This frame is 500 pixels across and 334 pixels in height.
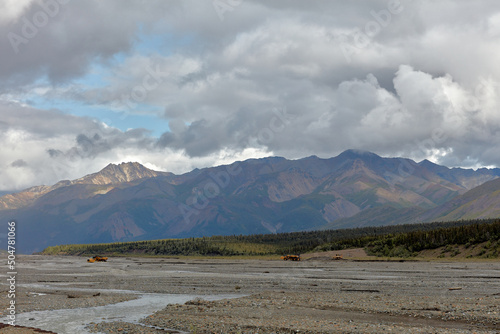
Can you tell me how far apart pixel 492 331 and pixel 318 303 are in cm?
1205

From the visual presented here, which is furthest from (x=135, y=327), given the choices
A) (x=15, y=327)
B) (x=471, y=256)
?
(x=471, y=256)

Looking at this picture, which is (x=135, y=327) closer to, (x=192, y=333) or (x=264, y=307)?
(x=192, y=333)

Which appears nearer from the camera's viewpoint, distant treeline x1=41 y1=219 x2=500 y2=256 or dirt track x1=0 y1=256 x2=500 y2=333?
dirt track x1=0 y1=256 x2=500 y2=333

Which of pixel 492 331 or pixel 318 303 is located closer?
pixel 492 331

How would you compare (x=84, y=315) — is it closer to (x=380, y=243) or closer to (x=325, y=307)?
(x=325, y=307)

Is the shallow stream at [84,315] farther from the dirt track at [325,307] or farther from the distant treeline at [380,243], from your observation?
the distant treeline at [380,243]

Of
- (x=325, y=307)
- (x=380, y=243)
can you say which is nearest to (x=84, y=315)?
(x=325, y=307)

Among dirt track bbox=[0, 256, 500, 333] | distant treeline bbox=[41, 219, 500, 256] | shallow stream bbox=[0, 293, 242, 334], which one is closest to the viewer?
dirt track bbox=[0, 256, 500, 333]

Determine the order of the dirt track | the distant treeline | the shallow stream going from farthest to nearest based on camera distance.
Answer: the distant treeline
the shallow stream
the dirt track

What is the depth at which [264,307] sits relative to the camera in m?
29.7

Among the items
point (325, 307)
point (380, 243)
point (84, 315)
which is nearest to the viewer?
point (325, 307)

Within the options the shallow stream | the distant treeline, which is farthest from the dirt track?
the distant treeline

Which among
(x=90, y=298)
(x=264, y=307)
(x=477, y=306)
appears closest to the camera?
(x=477, y=306)

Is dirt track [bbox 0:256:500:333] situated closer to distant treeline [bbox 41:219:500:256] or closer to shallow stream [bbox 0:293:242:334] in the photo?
shallow stream [bbox 0:293:242:334]
